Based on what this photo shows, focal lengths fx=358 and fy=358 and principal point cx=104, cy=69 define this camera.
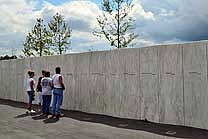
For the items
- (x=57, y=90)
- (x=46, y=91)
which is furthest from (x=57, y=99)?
(x=46, y=91)

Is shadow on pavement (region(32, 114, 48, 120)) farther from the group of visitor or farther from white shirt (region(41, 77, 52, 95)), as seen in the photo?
white shirt (region(41, 77, 52, 95))

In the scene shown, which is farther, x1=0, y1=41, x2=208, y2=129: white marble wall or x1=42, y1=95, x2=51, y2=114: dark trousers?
x1=42, y1=95, x2=51, y2=114: dark trousers

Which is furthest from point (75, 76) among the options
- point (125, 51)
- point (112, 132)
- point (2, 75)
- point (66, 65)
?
point (2, 75)

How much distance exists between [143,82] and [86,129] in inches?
89.4

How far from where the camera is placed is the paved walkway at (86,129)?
335 inches

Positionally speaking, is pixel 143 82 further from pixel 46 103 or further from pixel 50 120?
pixel 46 103

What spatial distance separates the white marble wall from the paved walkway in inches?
15.4

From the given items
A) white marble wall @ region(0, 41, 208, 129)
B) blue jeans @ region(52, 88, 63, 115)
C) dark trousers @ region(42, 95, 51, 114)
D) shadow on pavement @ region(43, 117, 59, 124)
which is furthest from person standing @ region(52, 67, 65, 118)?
white marble wall @ region(0, 41, 208, 129)

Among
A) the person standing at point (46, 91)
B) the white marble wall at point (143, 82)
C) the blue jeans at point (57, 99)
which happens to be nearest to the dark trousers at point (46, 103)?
the person standing at point (46, 91)

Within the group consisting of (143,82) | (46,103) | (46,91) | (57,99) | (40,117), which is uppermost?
(143,82)

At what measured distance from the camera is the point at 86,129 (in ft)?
31.2

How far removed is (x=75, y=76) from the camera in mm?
13750

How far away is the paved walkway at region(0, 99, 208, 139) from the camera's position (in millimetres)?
8500

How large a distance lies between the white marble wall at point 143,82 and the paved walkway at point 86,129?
1.28ft
